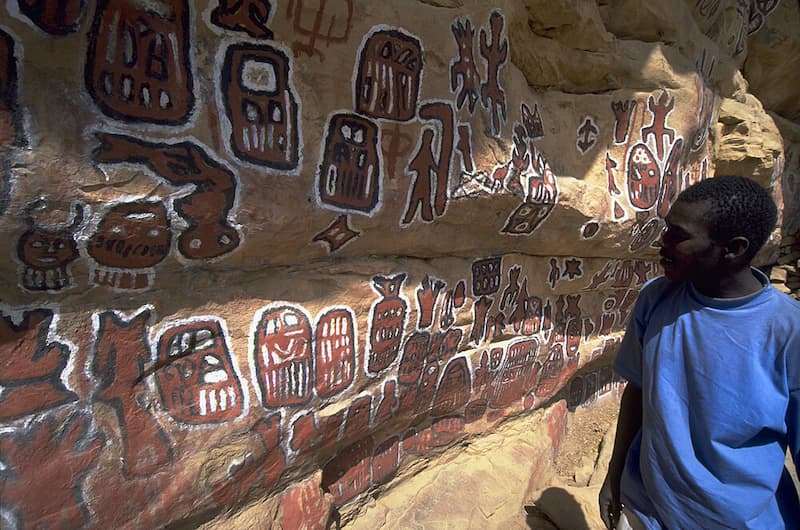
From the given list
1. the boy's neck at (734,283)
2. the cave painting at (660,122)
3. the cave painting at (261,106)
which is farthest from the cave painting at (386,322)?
the cave painting at (660,122)

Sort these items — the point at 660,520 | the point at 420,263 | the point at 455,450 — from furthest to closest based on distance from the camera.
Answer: the point at 455,450 → the point at 420,263 → the point at 660,520

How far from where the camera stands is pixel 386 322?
2.11 metres

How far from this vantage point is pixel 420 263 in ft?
7.39

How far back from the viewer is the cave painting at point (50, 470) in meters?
1.25

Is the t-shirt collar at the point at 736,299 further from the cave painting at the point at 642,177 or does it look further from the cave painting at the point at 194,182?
the cave painting at the point at 642,177

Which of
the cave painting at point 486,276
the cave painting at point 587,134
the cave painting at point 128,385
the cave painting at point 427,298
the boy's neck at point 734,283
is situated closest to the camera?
the boy's neck at point 734,283

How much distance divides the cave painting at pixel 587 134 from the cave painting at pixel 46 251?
2.59 metres

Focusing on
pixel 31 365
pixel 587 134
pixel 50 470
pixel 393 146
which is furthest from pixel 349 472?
pixel 587 134

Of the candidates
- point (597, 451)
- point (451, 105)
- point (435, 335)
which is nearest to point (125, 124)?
point (451, 105)

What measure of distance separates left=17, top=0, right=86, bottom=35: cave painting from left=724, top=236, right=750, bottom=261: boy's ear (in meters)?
1.80

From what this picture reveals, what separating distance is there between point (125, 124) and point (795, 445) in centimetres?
199

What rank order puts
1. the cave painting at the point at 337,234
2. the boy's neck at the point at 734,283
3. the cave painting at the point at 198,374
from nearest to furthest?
the boy's neck at the point at 734,283, the cave painting at the point at 198,374, the cave painting at the point at 337,234

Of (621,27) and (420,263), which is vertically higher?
(621,27)

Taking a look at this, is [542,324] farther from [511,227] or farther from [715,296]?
[715,296]
